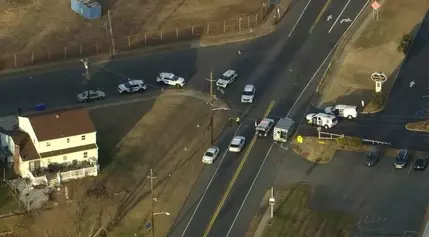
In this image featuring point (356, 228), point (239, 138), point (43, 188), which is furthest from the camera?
point (239, 138)

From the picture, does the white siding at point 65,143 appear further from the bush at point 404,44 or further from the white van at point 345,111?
the bush at point 404,44

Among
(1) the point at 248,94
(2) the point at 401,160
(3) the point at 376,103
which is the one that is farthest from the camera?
(1) the point at 248,94

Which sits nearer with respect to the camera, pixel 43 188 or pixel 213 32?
pixel 43 188

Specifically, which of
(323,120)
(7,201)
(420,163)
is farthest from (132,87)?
(420,163)

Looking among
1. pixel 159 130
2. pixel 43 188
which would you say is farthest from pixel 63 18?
pixel 43 188

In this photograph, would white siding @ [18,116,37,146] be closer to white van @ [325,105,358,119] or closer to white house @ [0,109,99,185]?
white house @ [0,109,99,185]

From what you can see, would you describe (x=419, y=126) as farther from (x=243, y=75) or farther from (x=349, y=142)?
(x=243, y=75)

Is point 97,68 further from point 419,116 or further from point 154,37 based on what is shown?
point 419,116
